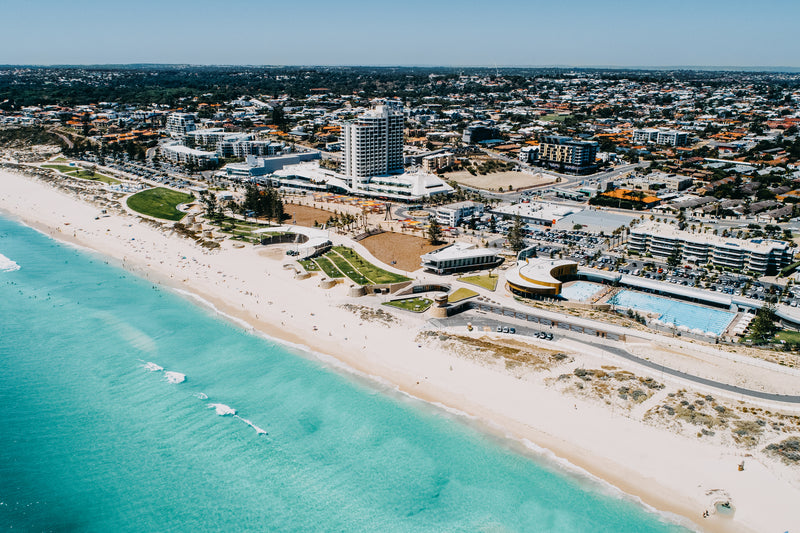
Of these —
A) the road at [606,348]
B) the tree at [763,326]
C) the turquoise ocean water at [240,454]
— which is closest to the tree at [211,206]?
the turquoise ocean water at [240,454]

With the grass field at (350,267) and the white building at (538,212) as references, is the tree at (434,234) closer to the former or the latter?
the grass field at (350,267)

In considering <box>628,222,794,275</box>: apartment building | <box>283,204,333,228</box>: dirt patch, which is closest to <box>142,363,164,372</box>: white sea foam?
<box>283,204,333,228</box>: dirt patch

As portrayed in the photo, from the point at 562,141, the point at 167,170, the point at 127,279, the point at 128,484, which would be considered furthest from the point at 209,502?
the point at 562,141

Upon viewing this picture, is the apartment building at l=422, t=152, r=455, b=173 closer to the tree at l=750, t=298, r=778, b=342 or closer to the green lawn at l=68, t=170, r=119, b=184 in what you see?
the green lawn at l=68, t=170, r=119, b=184

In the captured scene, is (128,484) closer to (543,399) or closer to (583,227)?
(543,399)

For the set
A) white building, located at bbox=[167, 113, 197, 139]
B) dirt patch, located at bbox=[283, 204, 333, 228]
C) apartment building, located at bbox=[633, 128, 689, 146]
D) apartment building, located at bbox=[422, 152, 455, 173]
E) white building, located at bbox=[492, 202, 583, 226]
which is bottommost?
dirt patch, located at bbox=[283, 204, 333, 228]

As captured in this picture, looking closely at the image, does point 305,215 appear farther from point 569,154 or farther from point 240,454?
point 569,154

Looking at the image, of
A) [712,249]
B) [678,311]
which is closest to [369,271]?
[678,311]
